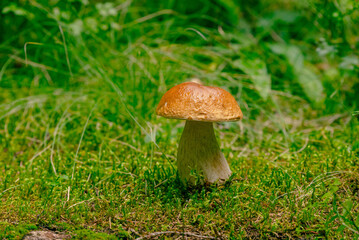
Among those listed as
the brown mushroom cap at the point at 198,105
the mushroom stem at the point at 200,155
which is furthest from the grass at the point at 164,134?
the brown mushroom cap at the point at 198,105

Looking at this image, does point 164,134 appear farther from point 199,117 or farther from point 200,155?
point 199,117

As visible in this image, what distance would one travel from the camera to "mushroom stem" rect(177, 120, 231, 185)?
1.72 metres

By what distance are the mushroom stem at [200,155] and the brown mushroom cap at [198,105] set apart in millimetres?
254

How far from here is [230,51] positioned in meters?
3.40

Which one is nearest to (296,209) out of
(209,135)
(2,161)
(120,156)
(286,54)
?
(209,135)

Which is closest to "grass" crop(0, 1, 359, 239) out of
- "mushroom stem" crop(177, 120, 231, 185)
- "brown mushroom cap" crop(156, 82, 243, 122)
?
"mushroom stem" crop(177, 120, 231, 185)

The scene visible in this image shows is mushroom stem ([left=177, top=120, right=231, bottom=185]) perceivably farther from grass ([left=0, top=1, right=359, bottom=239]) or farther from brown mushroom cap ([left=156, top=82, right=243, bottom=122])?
brown mushroom cap ([left=156, top=82, right=243, bottom=122])

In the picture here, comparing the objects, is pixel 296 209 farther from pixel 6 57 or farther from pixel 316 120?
pixel 6 57

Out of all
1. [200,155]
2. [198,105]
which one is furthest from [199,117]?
[200,155]

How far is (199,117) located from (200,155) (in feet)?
1.15

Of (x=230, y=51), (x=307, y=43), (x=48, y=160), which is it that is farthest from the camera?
(x=307, y=43)

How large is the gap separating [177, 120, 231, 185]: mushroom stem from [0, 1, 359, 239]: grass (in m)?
0.08

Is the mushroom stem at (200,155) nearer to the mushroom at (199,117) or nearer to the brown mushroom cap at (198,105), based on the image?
the mushroom at (199,117)

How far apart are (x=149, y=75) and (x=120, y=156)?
37.5 inches
